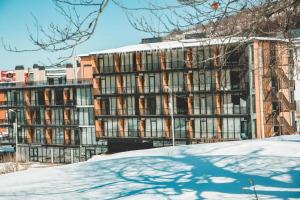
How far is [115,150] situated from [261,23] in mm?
39519

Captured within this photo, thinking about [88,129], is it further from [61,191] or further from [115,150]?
[61,191]

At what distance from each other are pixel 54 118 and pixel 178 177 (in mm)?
43540

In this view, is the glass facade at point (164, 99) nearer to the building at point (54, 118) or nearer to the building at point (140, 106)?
the building at point (140, 106)

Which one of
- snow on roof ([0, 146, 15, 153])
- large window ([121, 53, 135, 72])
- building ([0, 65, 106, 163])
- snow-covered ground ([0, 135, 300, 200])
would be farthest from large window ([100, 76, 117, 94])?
snow-covered ground ([0, 135, 300, 200])

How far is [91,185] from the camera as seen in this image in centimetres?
809

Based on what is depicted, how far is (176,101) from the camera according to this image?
138ft

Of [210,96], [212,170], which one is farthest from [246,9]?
[210,96]

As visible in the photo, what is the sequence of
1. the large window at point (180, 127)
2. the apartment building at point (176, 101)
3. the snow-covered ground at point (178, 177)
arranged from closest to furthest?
the snow-covered ground at point (178, 177), the apartment building at point (176, 101), the large window at point (180, 127)

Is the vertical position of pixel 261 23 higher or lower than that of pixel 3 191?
higher

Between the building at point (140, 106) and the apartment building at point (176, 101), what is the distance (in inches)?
3.2

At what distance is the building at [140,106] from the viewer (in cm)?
3869

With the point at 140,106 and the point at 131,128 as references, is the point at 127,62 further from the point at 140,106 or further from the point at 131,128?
the point at 131,128

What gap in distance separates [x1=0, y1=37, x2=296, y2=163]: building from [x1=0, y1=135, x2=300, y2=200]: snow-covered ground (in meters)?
22.5

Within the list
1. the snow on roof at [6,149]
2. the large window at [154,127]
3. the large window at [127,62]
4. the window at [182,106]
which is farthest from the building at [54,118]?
the window at [182,106]
